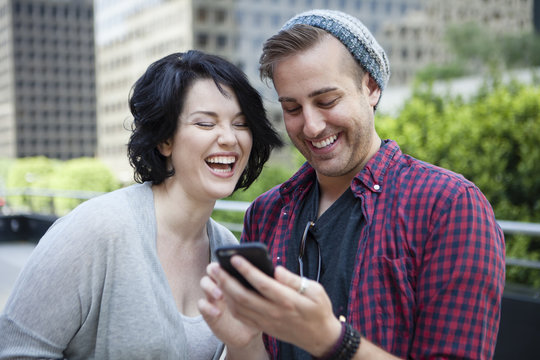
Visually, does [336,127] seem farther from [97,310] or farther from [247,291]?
[97,310]

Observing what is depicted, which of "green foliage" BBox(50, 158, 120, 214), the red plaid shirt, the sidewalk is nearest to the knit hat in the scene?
the red plaid shirt

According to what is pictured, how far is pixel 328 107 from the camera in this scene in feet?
6.05

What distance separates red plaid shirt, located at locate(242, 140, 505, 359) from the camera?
58.2 inches

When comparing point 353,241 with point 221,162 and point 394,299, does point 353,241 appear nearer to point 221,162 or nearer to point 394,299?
point 394,299

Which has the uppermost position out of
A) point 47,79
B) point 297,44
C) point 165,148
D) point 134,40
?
point 134,40

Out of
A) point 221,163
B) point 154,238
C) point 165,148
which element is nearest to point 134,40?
point 165,148

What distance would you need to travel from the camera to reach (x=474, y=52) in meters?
48.3

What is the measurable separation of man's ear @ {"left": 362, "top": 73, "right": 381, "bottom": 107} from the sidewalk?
5.78 m

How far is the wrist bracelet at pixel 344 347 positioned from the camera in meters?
1.38

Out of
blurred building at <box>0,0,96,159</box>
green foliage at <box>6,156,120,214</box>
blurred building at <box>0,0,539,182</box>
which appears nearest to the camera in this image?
green foliage at <box>6,156,120,214</box>

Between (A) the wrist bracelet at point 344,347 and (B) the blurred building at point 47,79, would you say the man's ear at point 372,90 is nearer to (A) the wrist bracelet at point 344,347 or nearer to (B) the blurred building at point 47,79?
(A) the wrist bracelet at point 344,347

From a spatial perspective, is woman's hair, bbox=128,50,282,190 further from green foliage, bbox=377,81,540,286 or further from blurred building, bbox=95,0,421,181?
blurred building, bbox=95,0,421,181

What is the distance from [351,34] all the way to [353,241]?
2.14ft

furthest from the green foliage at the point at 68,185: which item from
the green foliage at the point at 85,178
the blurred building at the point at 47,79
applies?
the blurred building at the point at 47,79
